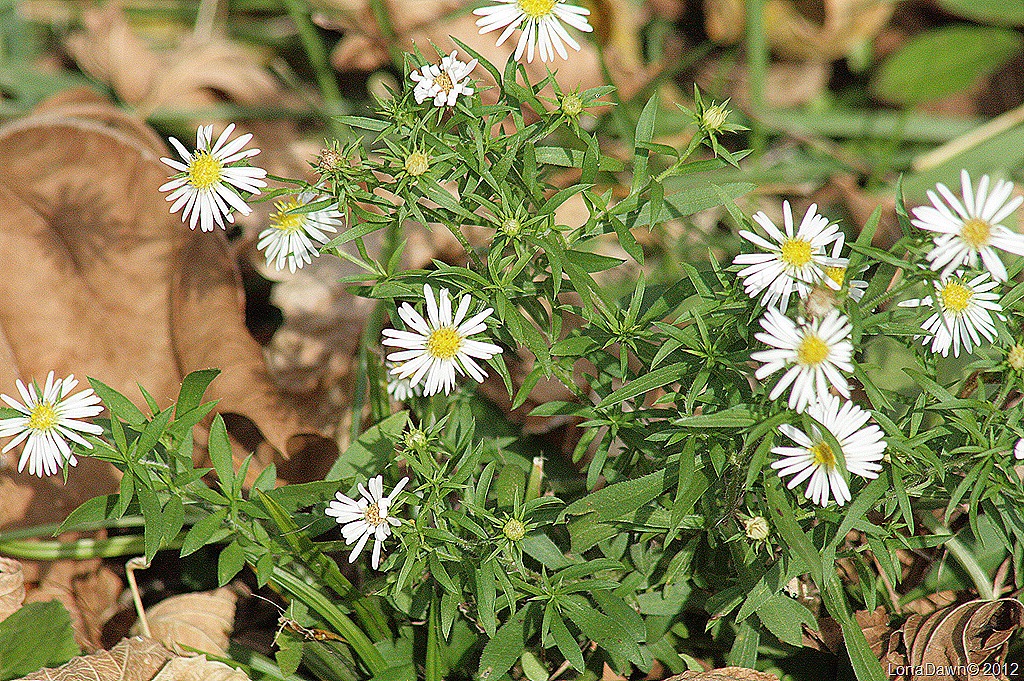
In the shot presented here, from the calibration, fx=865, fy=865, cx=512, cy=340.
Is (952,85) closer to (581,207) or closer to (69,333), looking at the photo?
(581,207)

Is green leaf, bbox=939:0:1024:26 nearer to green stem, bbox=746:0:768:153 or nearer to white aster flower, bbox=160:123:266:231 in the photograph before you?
green stem, bbox=746:0:768:153

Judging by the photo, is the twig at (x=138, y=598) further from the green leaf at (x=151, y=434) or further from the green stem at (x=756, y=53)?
the green stem at (x=756, y=53)

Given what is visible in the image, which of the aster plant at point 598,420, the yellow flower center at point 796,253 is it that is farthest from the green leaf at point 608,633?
the yellow flower center at point 796,253

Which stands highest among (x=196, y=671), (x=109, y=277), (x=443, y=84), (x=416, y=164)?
(x=109, y=277)

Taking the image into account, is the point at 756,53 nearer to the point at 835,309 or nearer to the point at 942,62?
the point at 942,62

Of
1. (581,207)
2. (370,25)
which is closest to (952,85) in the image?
(581,207)

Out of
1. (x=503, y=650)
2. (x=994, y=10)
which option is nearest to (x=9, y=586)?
(x=503, y=650)
